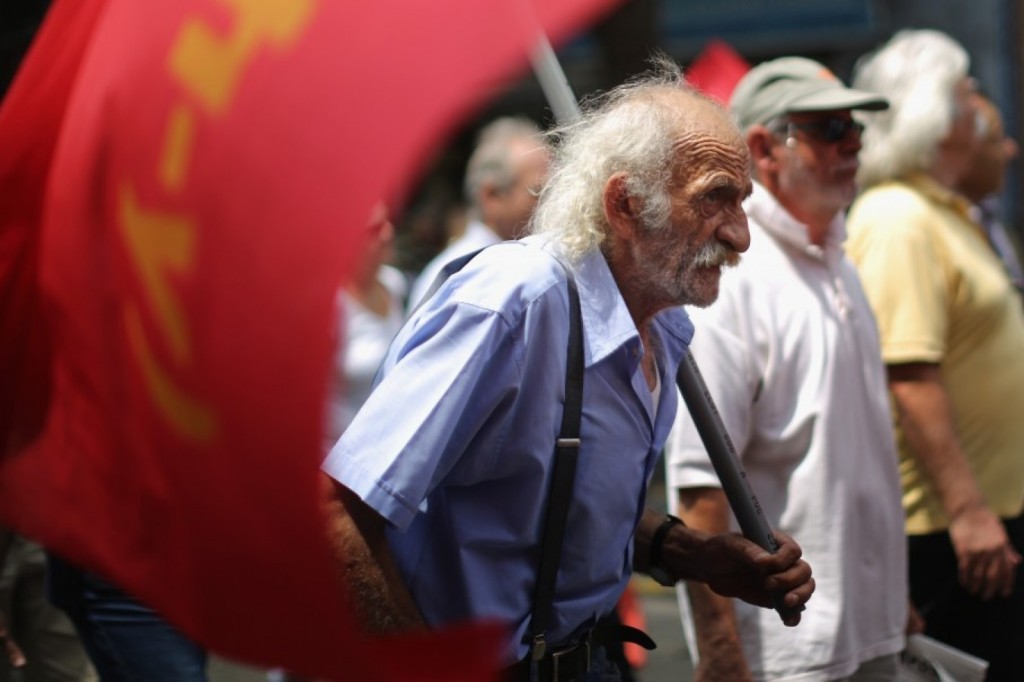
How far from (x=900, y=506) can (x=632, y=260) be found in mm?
1321

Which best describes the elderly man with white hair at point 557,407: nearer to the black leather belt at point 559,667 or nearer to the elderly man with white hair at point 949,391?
the black leather belt at point 559,667

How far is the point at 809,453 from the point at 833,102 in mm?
878

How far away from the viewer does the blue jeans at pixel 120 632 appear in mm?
3695

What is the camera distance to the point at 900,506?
4.01 meters

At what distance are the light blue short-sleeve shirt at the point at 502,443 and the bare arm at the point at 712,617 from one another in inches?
30.4

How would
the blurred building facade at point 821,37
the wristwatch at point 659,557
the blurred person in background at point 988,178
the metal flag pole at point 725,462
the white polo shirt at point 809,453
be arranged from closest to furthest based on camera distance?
the metal flag pole at point 725,462, the wristwatch at point 659,557, the white polo shirt at point 809,453, the blurred person in background at point 988,178, the blurred building facade at point 821,37

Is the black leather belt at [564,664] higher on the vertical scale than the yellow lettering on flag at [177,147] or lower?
lower

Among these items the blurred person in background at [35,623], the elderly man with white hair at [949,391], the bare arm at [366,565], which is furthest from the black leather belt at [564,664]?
the blurred person in background at [35,623]

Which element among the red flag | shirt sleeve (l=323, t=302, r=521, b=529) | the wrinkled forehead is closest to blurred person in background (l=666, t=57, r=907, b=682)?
the wrinkled forehead

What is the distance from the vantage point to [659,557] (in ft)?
10.9

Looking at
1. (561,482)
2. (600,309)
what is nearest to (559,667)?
(561,482)

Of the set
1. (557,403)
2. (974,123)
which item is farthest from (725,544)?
Result: (974,123)

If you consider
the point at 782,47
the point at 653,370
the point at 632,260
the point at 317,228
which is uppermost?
the point at 317,228

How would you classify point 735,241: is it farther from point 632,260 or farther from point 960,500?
point 960,500
